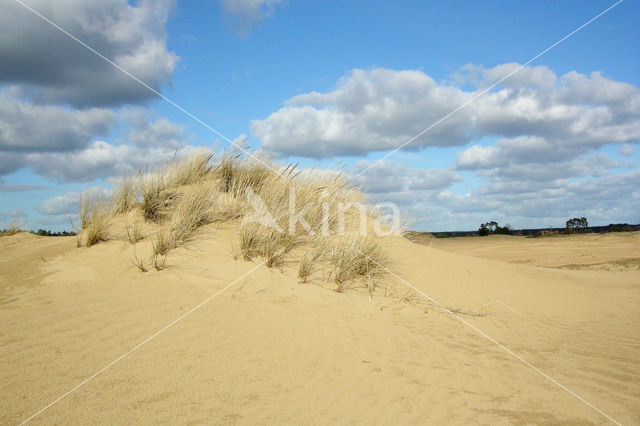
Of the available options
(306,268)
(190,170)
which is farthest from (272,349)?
(190,170)

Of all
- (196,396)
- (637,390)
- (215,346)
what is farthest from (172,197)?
→ (637,390)

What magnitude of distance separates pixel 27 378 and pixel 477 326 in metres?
4.71

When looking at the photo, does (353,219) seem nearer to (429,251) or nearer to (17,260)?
(429,251)

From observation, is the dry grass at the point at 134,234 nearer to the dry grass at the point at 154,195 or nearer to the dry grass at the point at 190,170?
the dry grass at the point at 154,195

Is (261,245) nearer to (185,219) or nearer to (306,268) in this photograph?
(306,268)

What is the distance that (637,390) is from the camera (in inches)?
133

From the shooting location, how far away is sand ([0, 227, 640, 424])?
2836 millimetres

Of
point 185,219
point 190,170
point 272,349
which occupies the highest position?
point 190,170

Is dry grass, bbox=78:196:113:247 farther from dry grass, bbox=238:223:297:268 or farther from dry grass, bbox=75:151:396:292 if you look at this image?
dry grass, bbox=238:223:297:268

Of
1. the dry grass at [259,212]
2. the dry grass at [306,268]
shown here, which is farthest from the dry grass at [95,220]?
the dry grass at [306,268]

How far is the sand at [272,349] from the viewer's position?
9.30ft

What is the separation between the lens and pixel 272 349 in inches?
145

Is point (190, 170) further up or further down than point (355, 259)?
further up

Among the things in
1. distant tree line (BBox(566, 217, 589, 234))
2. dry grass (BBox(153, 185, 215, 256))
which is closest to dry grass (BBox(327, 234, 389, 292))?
dry grass (BBox(153, 185, 215, 256))
